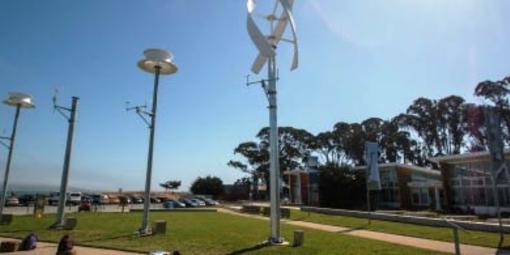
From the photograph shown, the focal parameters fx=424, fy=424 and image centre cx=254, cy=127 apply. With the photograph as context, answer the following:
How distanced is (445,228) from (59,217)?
18871mm

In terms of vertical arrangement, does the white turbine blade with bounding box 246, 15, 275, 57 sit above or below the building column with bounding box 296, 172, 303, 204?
above

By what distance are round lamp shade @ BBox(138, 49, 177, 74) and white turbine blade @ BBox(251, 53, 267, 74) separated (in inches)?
173

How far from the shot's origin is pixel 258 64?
59.4 ft

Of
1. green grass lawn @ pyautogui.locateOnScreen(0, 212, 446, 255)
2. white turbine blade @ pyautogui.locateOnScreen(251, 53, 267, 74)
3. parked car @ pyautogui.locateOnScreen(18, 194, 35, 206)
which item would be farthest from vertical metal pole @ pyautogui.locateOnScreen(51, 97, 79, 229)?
parked car @ pyautogui.locateOnScreen(18, 194, 35, 206)

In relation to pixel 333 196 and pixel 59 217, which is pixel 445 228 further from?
pixel 333 196

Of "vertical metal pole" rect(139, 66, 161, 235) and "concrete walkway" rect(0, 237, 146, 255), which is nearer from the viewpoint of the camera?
"concrete walkway" rect(0, 237, 146, 255)

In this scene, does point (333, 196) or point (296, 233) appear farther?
point (333, 196)

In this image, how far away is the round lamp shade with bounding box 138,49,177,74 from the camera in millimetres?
19703

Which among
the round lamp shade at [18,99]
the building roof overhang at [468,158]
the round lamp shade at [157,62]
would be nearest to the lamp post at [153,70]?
the round lamp shade at [157,62]

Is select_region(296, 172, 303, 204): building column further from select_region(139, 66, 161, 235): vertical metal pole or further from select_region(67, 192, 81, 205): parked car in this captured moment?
select_region(139, 66, 161, 235): vertical metal pole

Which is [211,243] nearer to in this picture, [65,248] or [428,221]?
[65,248]

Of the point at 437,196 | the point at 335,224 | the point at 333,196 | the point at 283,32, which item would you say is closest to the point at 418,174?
the point at 437,196

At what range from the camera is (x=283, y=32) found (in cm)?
1762

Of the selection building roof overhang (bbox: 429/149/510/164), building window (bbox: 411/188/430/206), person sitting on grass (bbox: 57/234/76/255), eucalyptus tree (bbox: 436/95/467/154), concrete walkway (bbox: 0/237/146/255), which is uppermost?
eucalyptus tree (bbox: 436/95/467/154)
